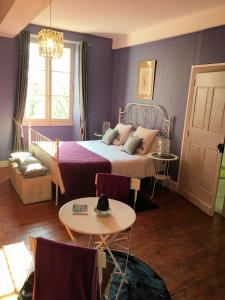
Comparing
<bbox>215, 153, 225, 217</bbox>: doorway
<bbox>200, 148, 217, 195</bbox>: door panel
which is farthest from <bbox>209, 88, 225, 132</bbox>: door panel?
<bbox>215, 153, 225, 217</bbox>: doorway

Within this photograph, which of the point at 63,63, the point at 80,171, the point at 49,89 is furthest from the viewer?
Answer: the point at 63,63

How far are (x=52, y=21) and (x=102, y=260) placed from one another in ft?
13.8

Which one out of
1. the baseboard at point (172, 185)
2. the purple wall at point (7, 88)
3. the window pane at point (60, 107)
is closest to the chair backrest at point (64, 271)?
the baseboard at point (172, 185)

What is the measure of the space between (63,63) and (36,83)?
2.39 ft

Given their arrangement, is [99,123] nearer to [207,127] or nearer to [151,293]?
[207,127]

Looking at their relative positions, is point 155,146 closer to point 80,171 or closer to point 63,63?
point 80,171

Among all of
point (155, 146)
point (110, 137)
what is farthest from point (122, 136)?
point (155, 146)

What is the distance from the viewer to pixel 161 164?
164 inches

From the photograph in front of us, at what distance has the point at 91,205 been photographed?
2.14 metres

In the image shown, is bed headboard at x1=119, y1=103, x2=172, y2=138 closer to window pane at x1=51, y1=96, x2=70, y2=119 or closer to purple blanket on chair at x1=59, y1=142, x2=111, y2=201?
window pane at x1=51, y1=96, x2=70, y2=119

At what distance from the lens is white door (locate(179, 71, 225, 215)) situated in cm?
329

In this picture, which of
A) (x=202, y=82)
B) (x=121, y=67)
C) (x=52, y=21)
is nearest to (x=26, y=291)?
(x=202, y=82)

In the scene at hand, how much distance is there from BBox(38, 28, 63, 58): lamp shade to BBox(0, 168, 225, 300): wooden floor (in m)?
1.96

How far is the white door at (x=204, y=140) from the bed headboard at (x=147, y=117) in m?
0.52
